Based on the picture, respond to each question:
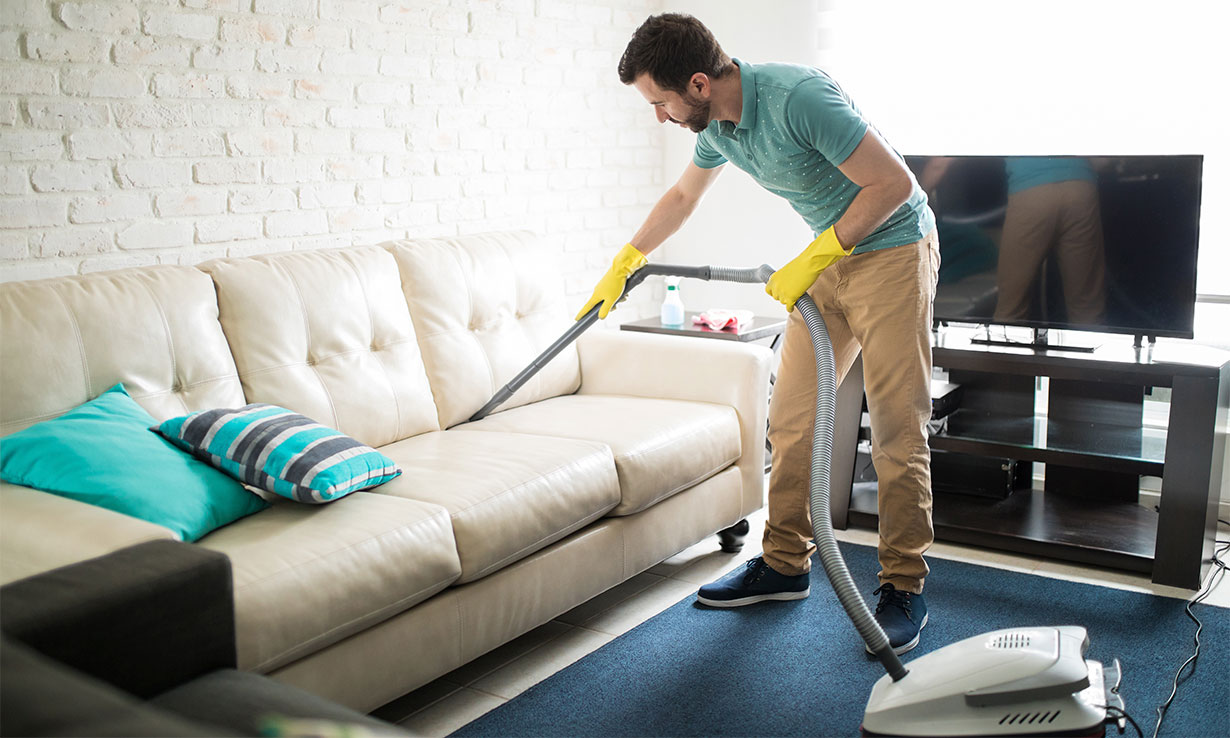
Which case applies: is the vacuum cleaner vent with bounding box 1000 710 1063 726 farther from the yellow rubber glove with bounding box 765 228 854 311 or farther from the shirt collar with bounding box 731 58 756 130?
the shirt collar with bounding box 731 58 756 130

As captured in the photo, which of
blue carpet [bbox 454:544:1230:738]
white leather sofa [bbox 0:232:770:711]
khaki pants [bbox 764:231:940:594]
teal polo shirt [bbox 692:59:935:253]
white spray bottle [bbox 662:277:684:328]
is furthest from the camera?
white spray bottle [bbox 662:277:684:328]

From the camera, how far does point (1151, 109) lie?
3.32 meters

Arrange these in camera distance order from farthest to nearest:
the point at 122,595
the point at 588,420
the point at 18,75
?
the point at 588,420, the point at 18,75, the point at 122,595

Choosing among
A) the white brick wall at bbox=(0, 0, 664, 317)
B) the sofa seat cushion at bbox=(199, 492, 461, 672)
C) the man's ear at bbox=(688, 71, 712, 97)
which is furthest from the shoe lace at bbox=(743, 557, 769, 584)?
the white brick wall at bbox=(0, 0, 664, 317)

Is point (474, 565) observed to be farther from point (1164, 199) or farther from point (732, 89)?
point (1164, 199)

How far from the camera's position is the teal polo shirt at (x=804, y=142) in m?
2.24

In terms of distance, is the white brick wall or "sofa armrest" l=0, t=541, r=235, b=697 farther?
the white brick wall

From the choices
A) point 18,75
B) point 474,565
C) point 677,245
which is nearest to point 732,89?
point 474,565

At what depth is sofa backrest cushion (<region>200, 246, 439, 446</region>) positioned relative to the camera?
93.7 inches

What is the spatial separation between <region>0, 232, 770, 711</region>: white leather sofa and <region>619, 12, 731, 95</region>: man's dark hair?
823mm

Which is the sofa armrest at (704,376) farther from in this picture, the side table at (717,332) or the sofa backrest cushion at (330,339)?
the sofa backrest cushion at (330,339)

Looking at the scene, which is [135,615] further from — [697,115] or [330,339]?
Answer: [697,115]

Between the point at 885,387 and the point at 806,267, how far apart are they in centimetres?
36

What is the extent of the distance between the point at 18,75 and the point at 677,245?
8.56ft
